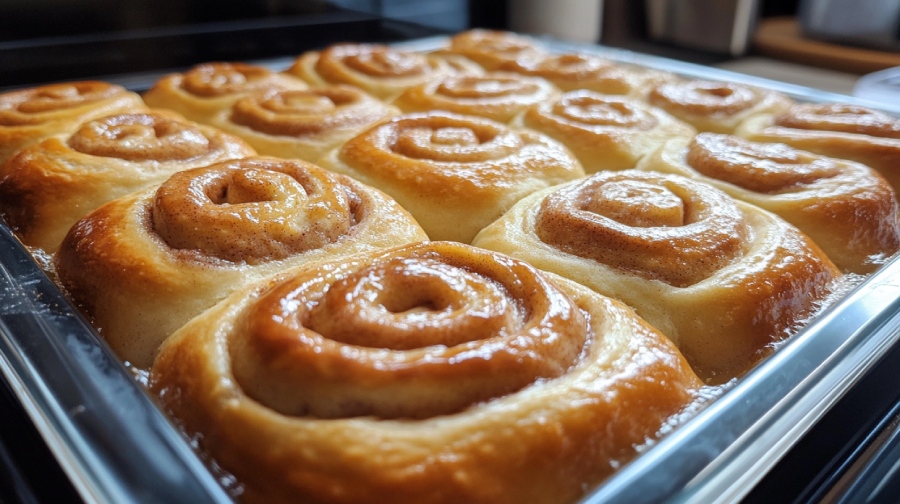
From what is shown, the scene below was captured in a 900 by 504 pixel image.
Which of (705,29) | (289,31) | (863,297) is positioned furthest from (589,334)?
(705,29)

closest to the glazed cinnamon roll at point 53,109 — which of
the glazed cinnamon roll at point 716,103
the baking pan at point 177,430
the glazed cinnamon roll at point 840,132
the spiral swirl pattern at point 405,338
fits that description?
the baking pan at point 177,430

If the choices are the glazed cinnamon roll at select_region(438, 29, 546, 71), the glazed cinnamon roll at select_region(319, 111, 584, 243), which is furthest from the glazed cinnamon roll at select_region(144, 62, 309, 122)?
the glazed cinnamon roll at select_region(438, 29, 546, 71)

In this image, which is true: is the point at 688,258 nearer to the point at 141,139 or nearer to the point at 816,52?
the point at 141,139

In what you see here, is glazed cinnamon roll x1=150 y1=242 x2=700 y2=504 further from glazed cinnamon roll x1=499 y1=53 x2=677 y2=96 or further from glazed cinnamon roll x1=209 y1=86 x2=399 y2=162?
glazed cinnamon roll x1=499 y1=53 x2=677 y2=96

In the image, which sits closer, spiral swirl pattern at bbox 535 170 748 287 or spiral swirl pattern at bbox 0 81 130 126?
spiral swirl pattern at bbox 535 170 748 287

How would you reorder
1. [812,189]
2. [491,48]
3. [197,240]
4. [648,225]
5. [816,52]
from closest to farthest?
1. [197,240]
2. [648,225]
3. [812,189]
4. [491,48]
5. [816,52]

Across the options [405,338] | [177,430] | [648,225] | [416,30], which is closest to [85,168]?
[177,430]
